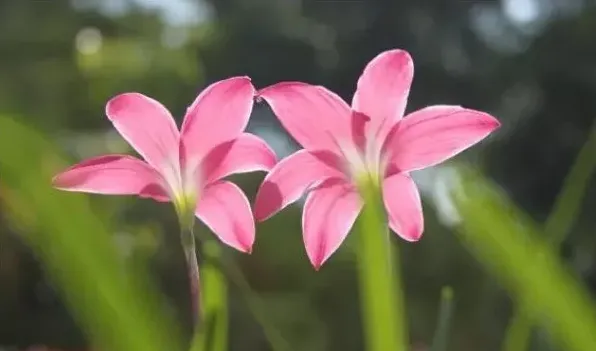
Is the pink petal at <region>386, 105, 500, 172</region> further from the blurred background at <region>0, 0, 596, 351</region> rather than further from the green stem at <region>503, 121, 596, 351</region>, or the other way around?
the blurred background at <region>0, 0, 596, 351</region>

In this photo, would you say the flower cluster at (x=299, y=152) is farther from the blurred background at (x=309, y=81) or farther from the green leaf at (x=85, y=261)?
the blurred background at (x=309, y=81)

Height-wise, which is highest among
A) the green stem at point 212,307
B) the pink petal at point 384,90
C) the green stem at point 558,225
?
the pink petal at point 384,90

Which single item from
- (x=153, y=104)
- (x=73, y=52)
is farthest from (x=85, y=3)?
(x=153, y=104)

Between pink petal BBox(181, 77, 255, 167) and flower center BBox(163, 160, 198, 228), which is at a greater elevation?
pink petal BBox(181, 77, 255, 167)

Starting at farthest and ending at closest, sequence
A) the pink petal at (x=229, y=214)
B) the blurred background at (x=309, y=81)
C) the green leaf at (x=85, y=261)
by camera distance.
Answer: the blurred background at (x=309, y=81) < the pink petal at (x=229, y=214) < the green leaf at (x=85, y=261)

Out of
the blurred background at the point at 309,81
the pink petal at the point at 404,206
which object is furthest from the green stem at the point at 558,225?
the blurred background at the point at 309,81

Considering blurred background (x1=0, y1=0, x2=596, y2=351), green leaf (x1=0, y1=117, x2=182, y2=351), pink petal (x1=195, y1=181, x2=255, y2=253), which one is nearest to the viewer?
green leaf (x1=0, y1=117, x2=182, y2=351)

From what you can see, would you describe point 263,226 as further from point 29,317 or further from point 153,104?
point 153,104

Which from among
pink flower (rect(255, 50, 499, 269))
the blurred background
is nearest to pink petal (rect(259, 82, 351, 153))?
pink flower (rect(255, 50, 499, 269))

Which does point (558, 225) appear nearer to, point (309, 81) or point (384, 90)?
point (384, 90)
